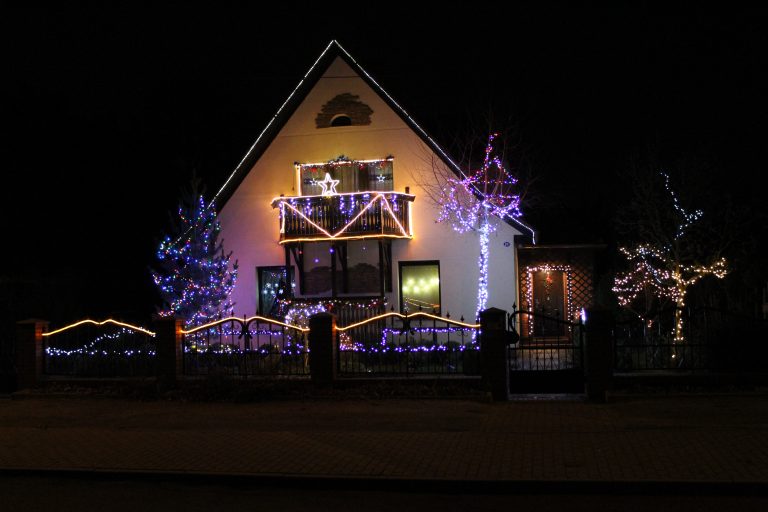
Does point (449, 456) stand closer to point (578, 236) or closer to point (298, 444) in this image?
point (298, 444)

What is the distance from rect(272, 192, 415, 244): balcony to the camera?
21688 mm

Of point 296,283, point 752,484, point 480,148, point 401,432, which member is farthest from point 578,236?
point 752,484

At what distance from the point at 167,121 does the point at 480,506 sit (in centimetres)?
3237

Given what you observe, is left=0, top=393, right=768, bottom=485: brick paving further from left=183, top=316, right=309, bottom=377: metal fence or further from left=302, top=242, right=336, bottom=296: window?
left=302, top=242, right=336, bottom=296: window

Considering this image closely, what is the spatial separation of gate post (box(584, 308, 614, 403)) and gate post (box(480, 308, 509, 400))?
1.33m

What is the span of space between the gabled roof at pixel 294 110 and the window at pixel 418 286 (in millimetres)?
2772

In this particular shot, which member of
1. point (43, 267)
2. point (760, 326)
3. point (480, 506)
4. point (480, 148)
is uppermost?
point (480, 148)

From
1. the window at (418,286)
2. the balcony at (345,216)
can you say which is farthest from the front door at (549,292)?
the balcony at (345,216)

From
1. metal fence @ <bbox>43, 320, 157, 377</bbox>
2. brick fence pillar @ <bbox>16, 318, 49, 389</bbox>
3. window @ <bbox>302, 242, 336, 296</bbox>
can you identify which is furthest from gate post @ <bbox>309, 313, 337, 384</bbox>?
window @ <bbox>302, 242, 336, 296</bbox>

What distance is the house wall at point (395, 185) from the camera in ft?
73.8

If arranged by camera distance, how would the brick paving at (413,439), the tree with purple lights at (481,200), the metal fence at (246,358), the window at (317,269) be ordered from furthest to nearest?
the window at (317,269) < the tree with purple lights at (481,200) < the metal fence at (246,358) < the brick paving at (413,439)

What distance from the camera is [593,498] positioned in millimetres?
7961

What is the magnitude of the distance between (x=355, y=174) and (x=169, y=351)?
9792 millimetres

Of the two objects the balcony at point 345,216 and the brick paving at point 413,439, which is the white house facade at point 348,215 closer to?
the balcony at point 345,216
